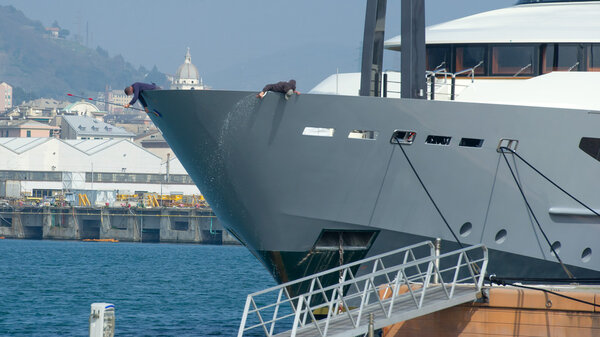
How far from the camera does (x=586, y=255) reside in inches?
797

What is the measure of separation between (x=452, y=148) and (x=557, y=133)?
2.04m

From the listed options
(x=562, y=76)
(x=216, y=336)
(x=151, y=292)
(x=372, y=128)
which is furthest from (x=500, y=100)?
(x=151, y=292)

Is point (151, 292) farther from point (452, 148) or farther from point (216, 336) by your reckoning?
point (452, 148)

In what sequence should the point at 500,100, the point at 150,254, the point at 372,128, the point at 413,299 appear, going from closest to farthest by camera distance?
the point at 413,299 → the point at 372,128 → the point at 500,100 → the point at 150,254

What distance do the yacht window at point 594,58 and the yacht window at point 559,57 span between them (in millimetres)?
252

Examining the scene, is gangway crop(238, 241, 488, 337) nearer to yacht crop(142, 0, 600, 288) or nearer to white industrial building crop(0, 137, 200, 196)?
yacht crop(142, 0, 600, 288)

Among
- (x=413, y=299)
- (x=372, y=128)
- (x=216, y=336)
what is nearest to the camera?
(x=413, y=299)

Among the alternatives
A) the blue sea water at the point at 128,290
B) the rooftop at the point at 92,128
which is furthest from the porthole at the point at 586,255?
the rooftop at the point at 92,128

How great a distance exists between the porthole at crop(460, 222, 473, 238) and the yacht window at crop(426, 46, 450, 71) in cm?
431

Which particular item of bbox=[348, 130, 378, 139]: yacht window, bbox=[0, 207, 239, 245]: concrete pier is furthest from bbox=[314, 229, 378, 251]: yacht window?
bbox=[0, 207, 239, 245]: concrete pier

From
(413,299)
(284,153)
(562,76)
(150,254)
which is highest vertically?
(562,76)

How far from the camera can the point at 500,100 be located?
20203mm

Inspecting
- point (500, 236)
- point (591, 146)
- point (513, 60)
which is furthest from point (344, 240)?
point (513, 60)

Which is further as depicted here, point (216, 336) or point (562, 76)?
point (216, 336)
